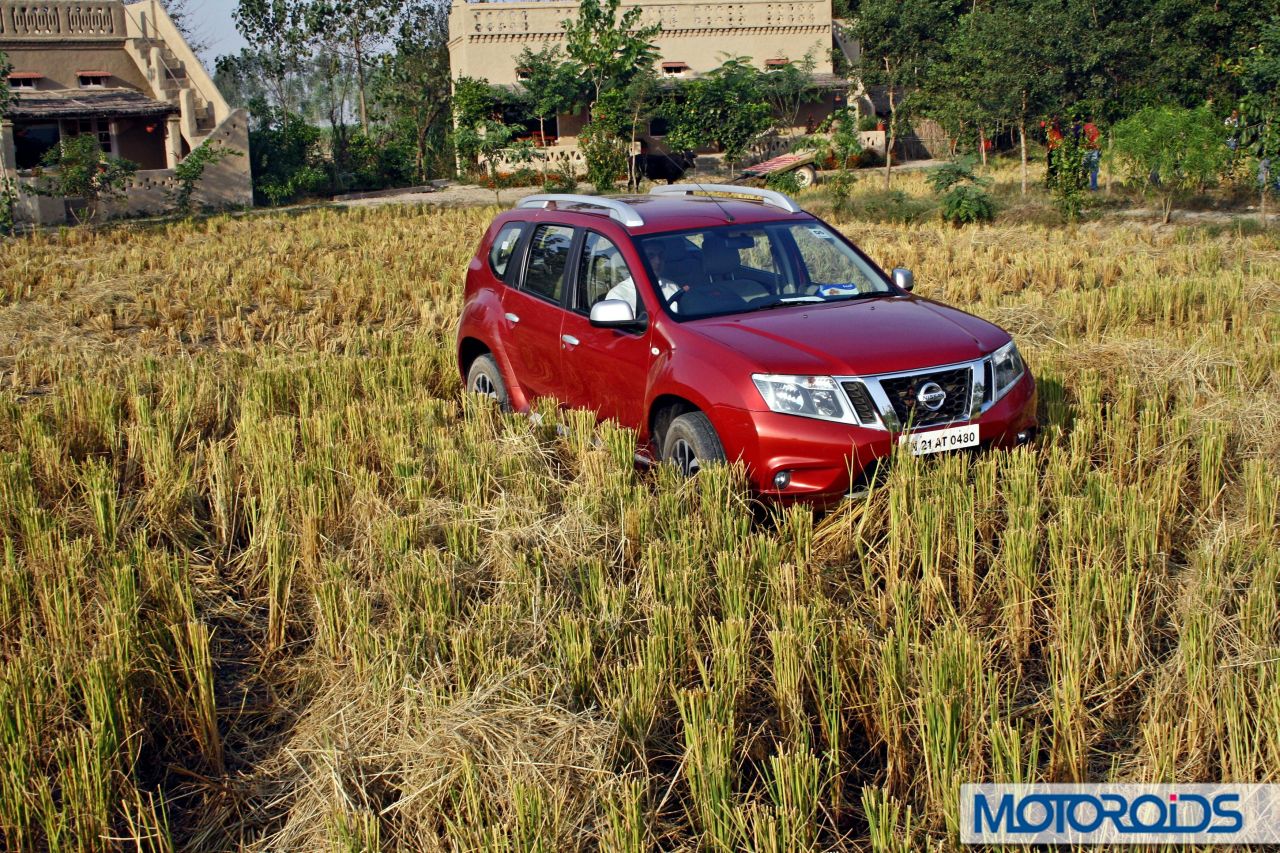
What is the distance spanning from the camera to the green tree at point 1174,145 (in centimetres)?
2003

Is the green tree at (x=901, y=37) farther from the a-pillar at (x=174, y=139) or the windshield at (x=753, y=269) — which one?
the windshield at (x=753, y=269)

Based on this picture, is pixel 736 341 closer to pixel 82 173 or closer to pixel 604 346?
pixel 604 346

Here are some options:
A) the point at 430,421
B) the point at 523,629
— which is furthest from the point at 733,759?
the point at 430,421

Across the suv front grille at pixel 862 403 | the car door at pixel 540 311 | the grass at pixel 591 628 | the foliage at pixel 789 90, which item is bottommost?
the grass at pixel 591 628

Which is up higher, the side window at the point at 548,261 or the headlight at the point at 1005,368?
the side window at the point at 548,261

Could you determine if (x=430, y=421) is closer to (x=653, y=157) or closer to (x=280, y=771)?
(x=280, y=771)

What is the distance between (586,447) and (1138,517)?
2899mm

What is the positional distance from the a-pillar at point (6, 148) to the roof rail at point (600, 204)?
1106 inches

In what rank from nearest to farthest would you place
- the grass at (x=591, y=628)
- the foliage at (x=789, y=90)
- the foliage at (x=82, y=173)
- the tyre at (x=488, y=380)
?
1. the grass at (x=591, y=628)
2. the tyre at (x=488, y=380)
3. the foliage at (x=82, y=173)
4. the foliage at (x=789, y=90)

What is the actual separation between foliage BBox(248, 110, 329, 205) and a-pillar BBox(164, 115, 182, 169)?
2.20m

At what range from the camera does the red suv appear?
6160 mm

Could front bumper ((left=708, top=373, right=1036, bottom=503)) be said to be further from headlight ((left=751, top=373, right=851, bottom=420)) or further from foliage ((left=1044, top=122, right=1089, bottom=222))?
foliage ((left=1044, top=122, right=1089, bottom=222))

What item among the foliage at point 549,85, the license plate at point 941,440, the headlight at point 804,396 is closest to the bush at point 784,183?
the foliage at point 549,85

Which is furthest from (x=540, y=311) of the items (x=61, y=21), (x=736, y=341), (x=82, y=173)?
(x=61, y=21)
